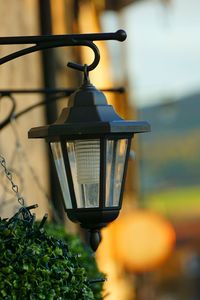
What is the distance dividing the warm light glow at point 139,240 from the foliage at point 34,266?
34.3 ft

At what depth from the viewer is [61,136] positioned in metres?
3.90

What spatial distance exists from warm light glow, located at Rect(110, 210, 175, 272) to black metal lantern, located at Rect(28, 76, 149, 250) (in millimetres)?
10078

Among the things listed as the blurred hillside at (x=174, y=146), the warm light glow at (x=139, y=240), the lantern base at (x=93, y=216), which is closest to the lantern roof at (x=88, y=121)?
the lantern base at (x=93, y=216)

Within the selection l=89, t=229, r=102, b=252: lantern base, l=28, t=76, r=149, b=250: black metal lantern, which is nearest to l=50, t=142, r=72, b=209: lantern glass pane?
l=28, t=76, r=149, b=250: black metal lantern

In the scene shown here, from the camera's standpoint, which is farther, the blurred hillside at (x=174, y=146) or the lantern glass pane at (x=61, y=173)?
the blurred hillside at (x=174, y=146)

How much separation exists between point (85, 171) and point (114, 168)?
11cm

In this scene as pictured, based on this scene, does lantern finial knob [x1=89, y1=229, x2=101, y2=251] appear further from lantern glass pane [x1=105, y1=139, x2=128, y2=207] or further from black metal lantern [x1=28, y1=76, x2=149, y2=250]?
lantern glass pane [x1=105, y1=139, x2=128, y2=207]

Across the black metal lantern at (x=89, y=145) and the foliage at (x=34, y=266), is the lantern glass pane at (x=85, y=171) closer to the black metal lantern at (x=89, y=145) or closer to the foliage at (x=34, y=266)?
the black metal lantern at (x=89, y=145)

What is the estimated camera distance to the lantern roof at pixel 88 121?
385cm

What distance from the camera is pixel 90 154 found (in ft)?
13.0

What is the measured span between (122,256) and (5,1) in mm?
8022

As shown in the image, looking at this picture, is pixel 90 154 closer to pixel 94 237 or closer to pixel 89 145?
pixel 89 145

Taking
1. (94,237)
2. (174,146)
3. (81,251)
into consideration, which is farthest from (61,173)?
(174,146)

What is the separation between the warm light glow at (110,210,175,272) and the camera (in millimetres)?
14689
